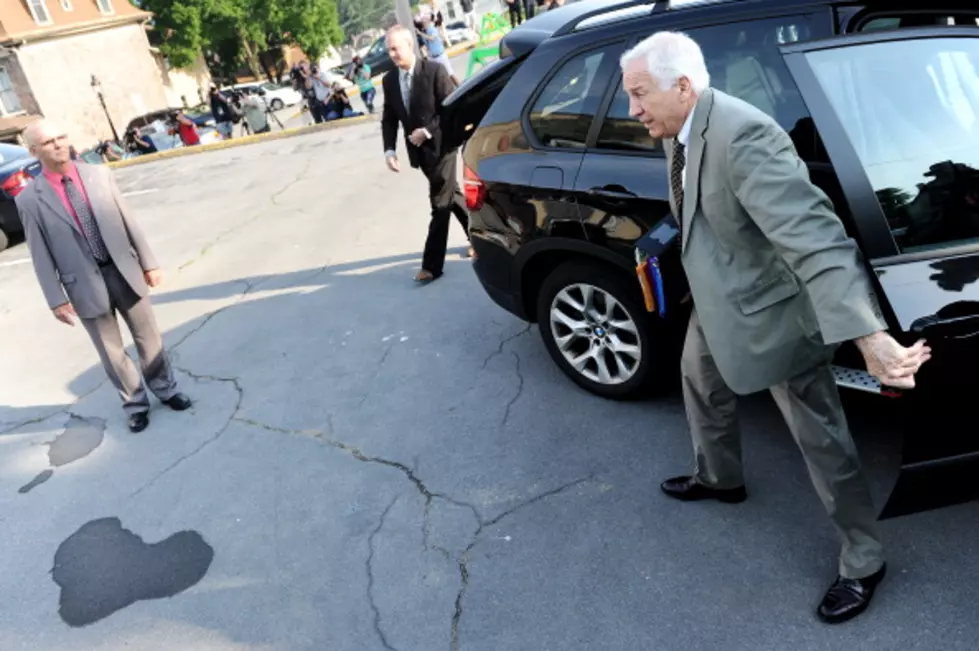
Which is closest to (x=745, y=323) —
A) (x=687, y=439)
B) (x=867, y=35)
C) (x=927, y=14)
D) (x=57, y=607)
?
(x=867, y=35)

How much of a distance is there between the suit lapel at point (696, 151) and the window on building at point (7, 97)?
3914cm

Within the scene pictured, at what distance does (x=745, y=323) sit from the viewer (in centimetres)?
199

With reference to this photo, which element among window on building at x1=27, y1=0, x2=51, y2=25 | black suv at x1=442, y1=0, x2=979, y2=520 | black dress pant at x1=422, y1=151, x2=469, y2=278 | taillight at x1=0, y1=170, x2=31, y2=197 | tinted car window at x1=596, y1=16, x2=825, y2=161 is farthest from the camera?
window on building at x1=27, y1=0, x2=51, y2=25

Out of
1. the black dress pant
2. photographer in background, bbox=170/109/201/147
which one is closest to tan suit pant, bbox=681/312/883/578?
the black dress pant

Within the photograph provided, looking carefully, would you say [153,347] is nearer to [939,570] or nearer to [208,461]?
[208,461]

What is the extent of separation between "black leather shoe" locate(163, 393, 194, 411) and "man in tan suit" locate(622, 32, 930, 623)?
3.34 meters

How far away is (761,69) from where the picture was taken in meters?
2.75

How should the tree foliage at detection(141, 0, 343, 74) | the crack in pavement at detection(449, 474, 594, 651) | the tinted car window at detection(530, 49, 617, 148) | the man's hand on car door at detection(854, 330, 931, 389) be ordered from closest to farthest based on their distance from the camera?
the man's hand on car door at detection(854, 330, 931, 389) < the crack in pavement at detection(449, 474, 594, 651) < the tinted car window at detection(530, 49, 617, 148) < the tree foliage at detection(141, 0, 343, 74)

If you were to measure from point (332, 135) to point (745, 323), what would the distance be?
1327 cm

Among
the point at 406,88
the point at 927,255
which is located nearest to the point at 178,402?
the point at 406,88

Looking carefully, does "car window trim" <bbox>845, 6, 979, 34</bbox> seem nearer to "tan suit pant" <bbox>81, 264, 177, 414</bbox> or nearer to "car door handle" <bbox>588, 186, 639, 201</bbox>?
"car door handle" <bbox>588, 186, 639, 201</bbox>

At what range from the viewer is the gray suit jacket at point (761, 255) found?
1.70m

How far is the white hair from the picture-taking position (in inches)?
74.7

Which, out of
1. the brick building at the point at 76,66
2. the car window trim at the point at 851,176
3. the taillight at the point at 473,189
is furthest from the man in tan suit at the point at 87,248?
the brick building at the point at 76,66
